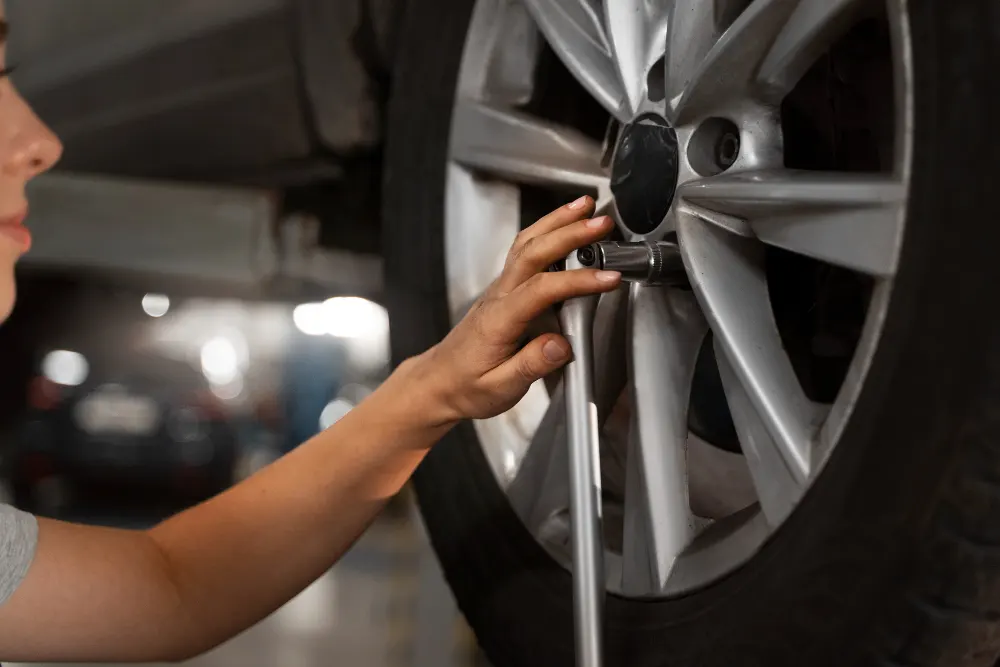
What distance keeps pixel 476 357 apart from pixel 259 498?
28 centimetres

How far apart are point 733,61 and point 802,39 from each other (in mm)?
60

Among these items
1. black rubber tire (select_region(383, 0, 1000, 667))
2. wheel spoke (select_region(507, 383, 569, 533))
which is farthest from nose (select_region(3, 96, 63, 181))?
black rubber tire (select_region(383, 0, 1000, 667))

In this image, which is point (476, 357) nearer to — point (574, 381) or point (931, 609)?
point (574, 381)

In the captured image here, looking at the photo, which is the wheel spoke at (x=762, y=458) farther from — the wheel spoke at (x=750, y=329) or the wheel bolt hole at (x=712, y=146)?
the wheel bolt hole at (x=712, y=146)

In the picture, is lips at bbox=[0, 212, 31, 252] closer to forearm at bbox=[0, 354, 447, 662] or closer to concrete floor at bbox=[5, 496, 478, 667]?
forearm at bbox=[0, 354, 447, 662]

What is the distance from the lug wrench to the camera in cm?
60

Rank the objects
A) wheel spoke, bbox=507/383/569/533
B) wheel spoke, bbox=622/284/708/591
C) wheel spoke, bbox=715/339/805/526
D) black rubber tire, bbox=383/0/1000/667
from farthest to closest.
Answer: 1. wheel spoke, bbox=507/383/569/533
2. wheel spoke, bbox=622/284/708/591
3. wheel spoke, bbox=715/339/805/526
4. black rubber tire, bbox=383/0/1000/667

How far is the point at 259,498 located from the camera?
2.60 ft

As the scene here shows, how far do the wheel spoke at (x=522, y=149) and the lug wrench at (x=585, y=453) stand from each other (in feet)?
0.74

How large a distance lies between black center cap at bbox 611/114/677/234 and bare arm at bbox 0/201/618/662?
4.3 inches

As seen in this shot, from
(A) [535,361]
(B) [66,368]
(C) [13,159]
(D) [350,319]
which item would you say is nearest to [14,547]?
(C) [13,159]

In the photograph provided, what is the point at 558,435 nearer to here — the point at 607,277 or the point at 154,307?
the point at 607,277

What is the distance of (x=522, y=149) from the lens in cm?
91

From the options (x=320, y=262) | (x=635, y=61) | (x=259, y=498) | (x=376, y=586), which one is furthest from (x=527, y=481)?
(x=376, y=586)
